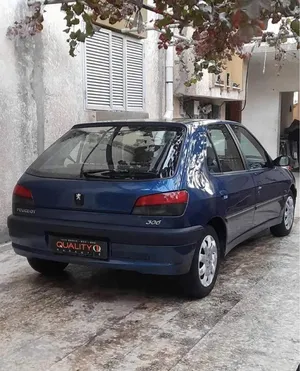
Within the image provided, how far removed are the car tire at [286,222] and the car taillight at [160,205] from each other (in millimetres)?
2932

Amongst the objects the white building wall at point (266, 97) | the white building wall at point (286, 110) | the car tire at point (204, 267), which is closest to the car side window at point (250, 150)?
the car tire at point (204, 267)

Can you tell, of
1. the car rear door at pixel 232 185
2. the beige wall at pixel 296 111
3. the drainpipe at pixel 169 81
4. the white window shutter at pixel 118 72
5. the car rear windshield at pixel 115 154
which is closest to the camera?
the car rear windshield at pixel 115 154

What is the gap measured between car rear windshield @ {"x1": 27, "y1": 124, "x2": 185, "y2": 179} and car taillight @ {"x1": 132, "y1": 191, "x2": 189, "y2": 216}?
7.7 inches

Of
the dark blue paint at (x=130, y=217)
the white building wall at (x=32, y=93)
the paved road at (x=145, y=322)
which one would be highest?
the white building wall at (x=32, y=93)

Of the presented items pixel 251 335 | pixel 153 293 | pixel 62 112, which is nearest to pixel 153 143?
pixel 153 293

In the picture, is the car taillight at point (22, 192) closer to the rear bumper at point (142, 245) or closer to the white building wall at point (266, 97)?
the rear bumper at point (142, 245)

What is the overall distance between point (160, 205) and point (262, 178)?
6.88 ft

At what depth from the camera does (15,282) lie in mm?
4723

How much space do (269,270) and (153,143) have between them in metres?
1.96

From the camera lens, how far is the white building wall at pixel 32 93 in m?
6.16

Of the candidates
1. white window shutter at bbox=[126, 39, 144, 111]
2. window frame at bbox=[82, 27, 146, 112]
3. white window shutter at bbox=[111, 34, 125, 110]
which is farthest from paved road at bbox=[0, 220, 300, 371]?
white window shutter at bbox=[126, 39, 144, 111]

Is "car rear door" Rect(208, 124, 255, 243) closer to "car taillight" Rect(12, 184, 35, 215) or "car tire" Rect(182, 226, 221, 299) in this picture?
"car tire" Rect(182, 226, 221, 299)

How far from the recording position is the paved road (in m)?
3.21

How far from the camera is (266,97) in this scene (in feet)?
46.6
